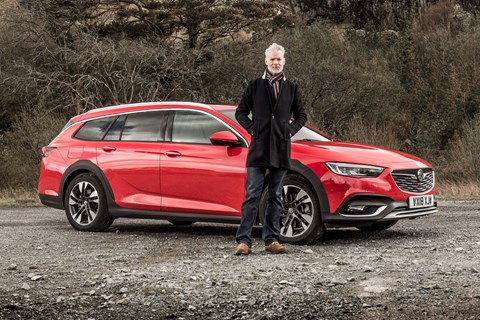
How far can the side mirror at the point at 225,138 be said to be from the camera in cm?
1032

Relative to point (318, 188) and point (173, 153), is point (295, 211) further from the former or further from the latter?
point (173, 153)

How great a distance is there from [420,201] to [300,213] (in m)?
1.37

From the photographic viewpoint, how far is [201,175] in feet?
35.0

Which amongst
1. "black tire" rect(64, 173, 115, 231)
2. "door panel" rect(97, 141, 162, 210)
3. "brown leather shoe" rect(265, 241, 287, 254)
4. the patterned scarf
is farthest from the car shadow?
the patterned scarf

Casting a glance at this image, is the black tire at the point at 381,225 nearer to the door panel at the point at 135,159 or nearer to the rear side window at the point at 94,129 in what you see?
the door panel at the point at 135,159

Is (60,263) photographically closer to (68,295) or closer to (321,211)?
(68,295)

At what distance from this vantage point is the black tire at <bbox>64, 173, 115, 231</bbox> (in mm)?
11742

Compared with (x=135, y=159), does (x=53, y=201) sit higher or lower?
lower

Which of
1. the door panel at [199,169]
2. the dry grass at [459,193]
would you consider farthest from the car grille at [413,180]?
the dry grass at [459,193]

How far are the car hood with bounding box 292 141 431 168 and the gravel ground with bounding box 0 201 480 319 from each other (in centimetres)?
87

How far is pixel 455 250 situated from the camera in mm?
9305

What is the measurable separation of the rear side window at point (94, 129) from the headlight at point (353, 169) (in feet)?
11.3

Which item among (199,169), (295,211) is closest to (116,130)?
(199,169)

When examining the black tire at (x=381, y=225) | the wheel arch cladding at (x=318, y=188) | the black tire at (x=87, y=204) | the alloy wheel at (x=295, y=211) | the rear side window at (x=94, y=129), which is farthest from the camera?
the rear side window at (x=94, y=129)
